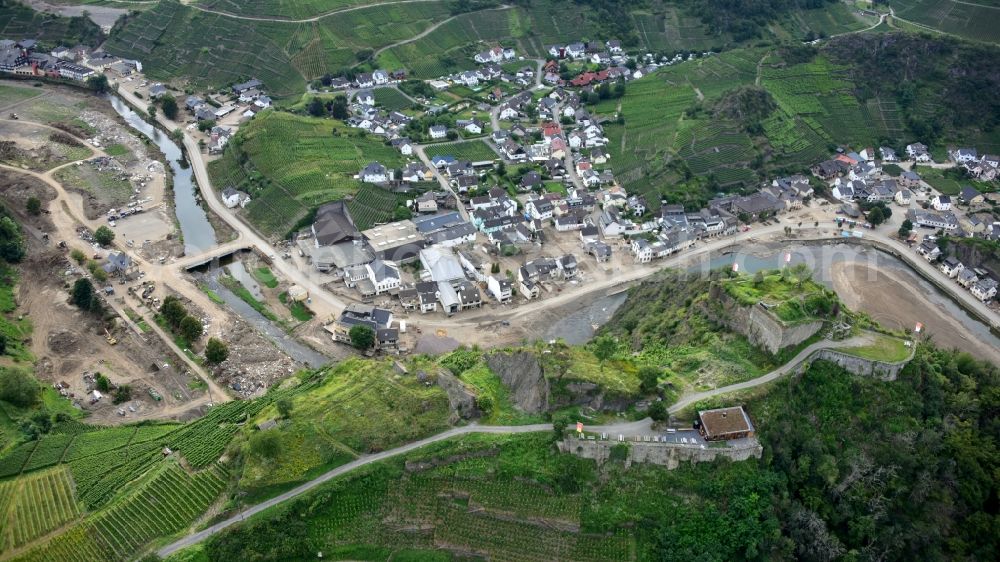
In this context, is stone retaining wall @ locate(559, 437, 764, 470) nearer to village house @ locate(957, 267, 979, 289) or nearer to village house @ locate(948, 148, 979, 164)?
village house @ locate(957, 267, 979, 289)

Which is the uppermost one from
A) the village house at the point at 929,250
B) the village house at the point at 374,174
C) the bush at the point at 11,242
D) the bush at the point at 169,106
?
the bush at the point at 169,106

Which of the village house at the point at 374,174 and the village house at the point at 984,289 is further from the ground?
the village house at the point at 374,174

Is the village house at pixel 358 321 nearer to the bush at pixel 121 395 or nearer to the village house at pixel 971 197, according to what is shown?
the bush at pixel 121 395

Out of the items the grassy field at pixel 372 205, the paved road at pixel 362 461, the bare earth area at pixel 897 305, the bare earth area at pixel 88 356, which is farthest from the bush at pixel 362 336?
the bare earth area at pixel 897 305

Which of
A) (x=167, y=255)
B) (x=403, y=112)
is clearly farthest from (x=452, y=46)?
(x=167, y=255)

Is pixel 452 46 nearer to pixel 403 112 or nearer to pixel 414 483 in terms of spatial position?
pixel 403 112
